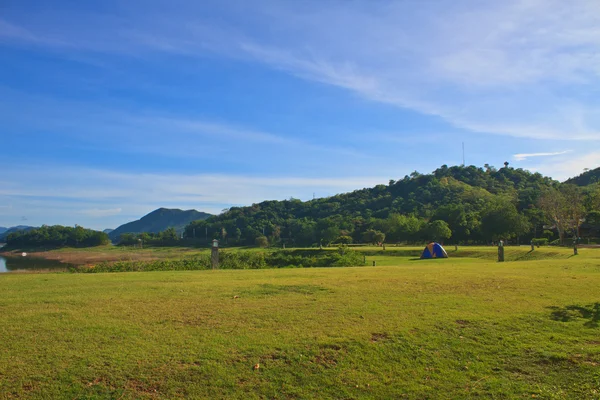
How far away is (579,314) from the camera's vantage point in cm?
1031

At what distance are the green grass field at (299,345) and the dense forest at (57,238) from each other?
9451 cm

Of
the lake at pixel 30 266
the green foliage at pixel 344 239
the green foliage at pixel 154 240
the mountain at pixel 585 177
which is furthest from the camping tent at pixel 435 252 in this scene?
the mountain at pixel 585 177

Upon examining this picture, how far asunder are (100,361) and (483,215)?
67.1m

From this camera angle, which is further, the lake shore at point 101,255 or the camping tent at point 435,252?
the lake shore at point 101,255

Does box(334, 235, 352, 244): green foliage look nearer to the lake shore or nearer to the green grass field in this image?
the lake shore

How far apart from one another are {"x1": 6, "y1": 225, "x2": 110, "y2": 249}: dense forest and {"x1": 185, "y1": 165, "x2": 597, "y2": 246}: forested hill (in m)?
26.0

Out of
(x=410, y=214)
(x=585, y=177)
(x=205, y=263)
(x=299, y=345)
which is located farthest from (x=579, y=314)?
(x=585, y=177)

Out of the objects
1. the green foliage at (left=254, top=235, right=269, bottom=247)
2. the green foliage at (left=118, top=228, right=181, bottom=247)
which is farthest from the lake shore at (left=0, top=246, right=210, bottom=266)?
the green foliage at (left=254, top=235, right=269, bottom=247)

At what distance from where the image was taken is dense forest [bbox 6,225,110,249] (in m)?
92.1

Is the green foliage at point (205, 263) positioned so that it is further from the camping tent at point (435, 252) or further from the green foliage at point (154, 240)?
the green foliage at point (154, 240)

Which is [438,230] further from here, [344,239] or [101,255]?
[101,255]

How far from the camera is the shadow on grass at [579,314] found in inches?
Answer: 387

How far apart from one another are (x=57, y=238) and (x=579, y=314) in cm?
10494

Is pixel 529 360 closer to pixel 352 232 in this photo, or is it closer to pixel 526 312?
pixel 526 312
